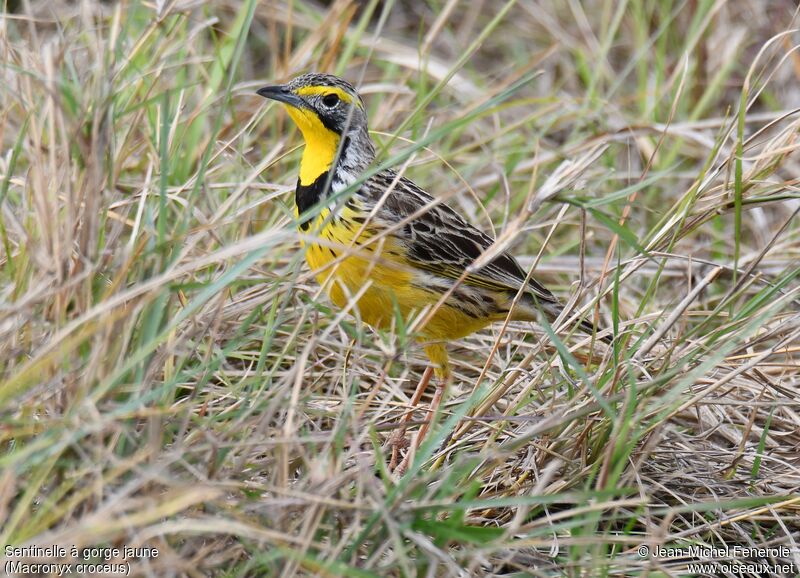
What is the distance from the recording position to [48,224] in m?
2.81

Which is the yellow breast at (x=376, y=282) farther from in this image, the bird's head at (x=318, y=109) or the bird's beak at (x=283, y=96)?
the bird's beak at (x=283, y=96)

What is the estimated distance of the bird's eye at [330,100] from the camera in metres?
4.04

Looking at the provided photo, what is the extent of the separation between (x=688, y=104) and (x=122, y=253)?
4.13 metres

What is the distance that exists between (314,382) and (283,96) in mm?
1164

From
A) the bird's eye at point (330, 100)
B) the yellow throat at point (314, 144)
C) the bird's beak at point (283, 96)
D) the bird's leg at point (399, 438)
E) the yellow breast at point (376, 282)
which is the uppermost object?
the bird's eye at point (330, 100)

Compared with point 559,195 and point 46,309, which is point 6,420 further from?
point 559,195

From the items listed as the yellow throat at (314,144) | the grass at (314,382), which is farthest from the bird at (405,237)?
the grass at (314,382)

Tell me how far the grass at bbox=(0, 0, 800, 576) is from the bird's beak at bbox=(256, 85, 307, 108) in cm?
30

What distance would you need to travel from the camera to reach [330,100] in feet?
13.3

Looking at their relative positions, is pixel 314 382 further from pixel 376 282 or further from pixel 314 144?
pixel 314 144

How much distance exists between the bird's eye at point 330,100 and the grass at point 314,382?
395 mm

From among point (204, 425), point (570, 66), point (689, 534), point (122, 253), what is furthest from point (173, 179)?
point (570, 66)

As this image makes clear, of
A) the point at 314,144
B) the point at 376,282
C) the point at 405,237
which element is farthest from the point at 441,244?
the point at 314,144

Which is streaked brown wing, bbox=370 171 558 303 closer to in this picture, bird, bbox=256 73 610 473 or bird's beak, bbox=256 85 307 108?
bird, bbox=256 73 610 473
